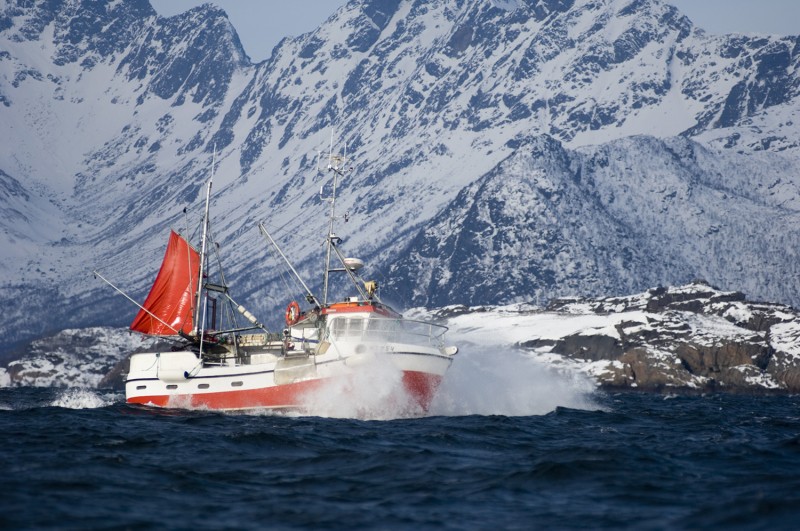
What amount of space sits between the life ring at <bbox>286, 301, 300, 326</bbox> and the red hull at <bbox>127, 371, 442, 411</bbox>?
7.37 meters

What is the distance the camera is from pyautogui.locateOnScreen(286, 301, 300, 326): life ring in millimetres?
86144

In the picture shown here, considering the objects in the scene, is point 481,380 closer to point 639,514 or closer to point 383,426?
point 383,426

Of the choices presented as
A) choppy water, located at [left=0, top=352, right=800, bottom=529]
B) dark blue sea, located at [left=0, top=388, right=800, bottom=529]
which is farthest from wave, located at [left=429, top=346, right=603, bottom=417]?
dark blue sea, located at [left=0, top=388, right=800, bottom=529]

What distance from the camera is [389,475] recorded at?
46750 millimetres

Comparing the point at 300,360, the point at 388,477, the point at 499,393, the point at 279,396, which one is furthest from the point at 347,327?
the point at 388,477

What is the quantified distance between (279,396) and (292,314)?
9.54 m

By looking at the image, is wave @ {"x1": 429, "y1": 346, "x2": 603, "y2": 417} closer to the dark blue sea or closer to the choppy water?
the choppy water

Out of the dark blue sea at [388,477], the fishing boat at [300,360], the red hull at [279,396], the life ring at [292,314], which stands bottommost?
the dark blue sea at [388,477]

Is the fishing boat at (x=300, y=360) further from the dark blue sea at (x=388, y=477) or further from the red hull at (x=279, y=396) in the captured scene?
the dark blue sea at (x=388, y=477)

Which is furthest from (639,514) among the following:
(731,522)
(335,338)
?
(335,338)

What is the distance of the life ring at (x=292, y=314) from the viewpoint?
86.1m

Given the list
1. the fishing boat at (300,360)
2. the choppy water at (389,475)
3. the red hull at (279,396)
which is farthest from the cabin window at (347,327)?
the choppy water at (389,475)

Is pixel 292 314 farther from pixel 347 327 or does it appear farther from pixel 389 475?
pixel 389 475

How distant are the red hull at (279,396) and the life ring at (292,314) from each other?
737 cm
